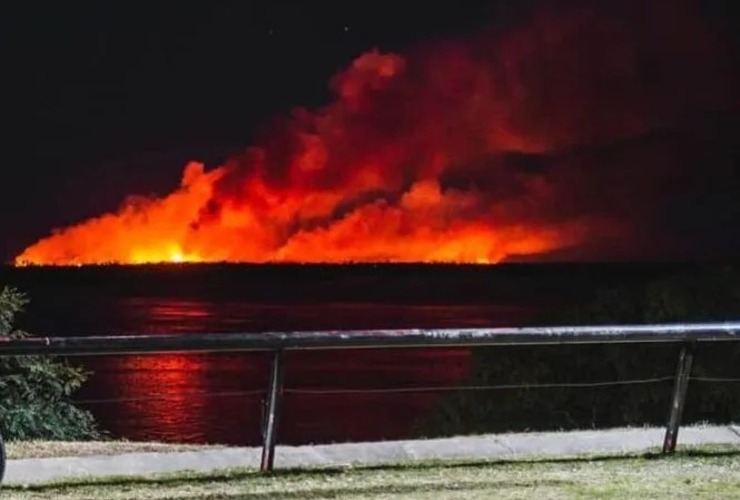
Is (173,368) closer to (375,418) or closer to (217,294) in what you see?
(375,418)

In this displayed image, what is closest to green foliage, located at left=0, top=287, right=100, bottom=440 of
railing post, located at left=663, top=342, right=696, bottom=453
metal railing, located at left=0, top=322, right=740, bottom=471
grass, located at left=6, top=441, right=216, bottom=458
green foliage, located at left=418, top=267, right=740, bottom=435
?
grass, located at left=6, top=441, right=216, bottom=458

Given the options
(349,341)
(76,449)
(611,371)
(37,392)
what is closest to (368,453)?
(349,341)

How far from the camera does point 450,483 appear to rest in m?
6.93

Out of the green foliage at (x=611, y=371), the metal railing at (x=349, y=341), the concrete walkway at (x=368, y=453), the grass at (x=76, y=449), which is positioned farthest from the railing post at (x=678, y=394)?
the green foliage at (x=611, y=371)

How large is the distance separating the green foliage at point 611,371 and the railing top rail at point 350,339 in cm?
749

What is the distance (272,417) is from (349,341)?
63 centimetres

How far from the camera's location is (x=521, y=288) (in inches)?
3637

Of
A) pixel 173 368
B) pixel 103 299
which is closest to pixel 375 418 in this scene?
pixel 173 368

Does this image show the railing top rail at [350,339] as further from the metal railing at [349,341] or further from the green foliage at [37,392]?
the green foliage at [37,392]

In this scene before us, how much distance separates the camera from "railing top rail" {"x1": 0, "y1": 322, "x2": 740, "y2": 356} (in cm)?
659

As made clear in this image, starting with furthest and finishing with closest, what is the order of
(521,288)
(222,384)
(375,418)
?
(521,288) < (222,384) < (375,418)

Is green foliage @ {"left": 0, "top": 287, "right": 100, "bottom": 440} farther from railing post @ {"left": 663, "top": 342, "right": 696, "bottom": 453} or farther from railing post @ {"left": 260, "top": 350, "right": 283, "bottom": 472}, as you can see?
railing post @ {"left": 663, "top": 342, "right": 696, "bottom": 453}

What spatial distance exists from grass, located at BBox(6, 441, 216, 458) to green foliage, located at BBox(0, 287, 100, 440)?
3.06m

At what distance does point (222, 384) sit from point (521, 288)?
50.5 metres
